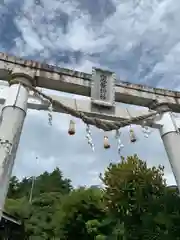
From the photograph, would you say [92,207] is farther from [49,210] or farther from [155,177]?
[49,210]

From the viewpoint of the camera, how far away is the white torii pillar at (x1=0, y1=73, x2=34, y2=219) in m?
4.53

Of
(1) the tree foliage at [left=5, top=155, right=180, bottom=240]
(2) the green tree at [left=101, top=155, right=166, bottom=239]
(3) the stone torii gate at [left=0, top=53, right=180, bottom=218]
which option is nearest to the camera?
(3) the stone torii gate at [left=0, top=53, right=180, bottom=218]

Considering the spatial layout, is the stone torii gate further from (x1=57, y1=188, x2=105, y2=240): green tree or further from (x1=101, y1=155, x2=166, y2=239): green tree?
(x1=57, y1=188, x2=105, y2=240): green tree

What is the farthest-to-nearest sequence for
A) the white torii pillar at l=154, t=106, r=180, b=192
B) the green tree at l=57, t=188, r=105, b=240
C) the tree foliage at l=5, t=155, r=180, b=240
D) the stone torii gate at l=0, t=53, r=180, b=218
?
the green tree at l=57, t=188, r=105, b=240, the tree foliage at l=5, t=155, r=180, b=240, the white torii pillar at l=154, t=106, r=180, b=192, the stone torii gate at l=0, t=53, r=180, b=218

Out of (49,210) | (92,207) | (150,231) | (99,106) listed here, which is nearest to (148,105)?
(99,106)

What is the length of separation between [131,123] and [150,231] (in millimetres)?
3681

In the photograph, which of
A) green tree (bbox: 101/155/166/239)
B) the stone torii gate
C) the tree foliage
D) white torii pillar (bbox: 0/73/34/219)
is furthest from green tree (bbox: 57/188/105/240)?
white torii pillar (bbox: 0/73/34/219)

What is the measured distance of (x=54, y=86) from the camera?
21.5 feet

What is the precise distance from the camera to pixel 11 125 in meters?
5.06

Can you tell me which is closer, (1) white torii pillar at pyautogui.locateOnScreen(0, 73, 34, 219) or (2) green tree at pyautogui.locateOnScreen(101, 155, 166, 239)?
(1) white torii pillar at pyautogui.locateOnScreen(0, 73, 34, 219)

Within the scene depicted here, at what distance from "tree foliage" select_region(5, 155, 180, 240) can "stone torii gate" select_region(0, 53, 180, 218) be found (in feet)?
8.59

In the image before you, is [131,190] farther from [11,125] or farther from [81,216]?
[11,125]

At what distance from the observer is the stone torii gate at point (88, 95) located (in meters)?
5.41

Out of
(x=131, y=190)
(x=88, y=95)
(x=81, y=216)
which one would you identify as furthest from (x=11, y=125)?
(x=81, y=216)
